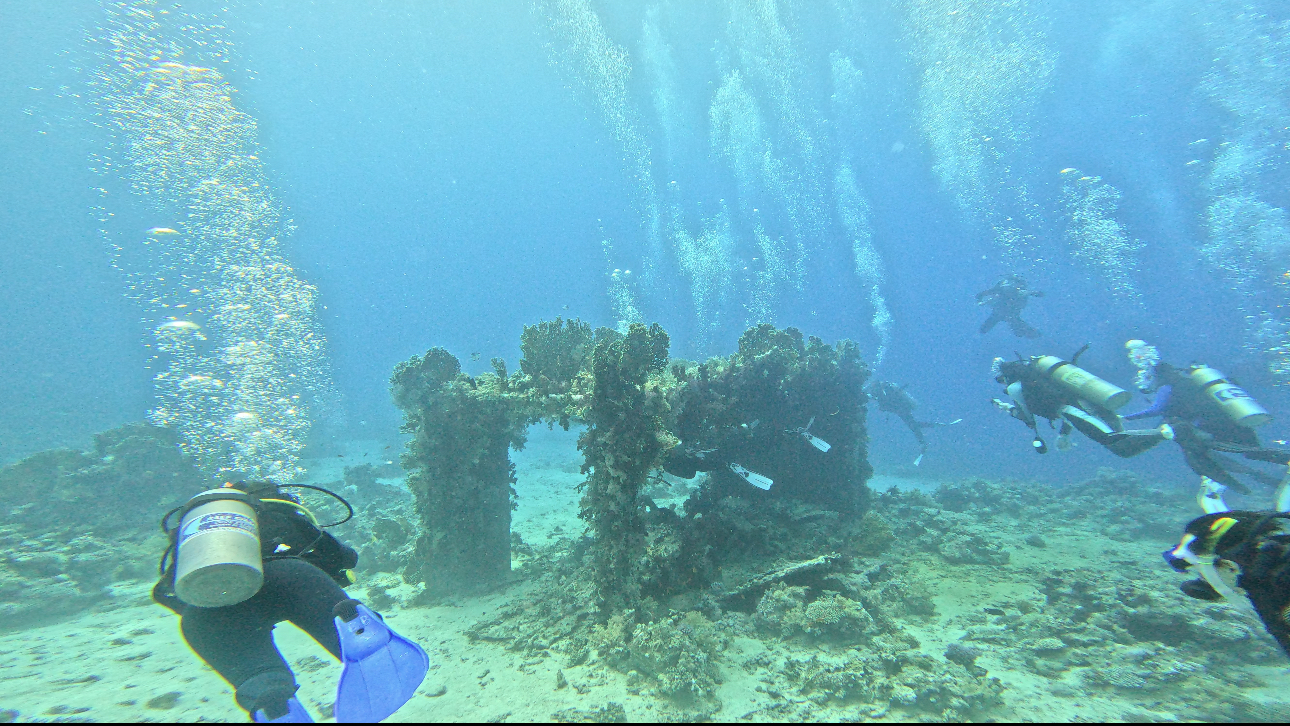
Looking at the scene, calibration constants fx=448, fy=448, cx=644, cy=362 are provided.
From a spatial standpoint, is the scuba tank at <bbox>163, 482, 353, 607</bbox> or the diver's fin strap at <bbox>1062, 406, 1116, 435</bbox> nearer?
the scuba tank at <bbox>163, 482, 353, 607</bbox>

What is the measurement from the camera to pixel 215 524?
2852mm

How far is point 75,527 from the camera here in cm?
1086

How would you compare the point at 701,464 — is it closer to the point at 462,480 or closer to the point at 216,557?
the point at 462,480

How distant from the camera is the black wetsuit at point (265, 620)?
3.02 meters

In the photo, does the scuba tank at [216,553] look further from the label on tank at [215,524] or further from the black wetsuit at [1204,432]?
the black wetsuit at [1204,432]

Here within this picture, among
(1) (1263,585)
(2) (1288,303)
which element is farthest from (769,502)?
(2) (1288,303)

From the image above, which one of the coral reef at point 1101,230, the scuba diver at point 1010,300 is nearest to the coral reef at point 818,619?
the scuba diver at point 1010,300

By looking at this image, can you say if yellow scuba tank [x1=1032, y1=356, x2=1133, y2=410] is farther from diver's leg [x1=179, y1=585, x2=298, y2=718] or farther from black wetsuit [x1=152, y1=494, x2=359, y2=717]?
diver's leg [x1=179, y1=585, x2=298, y2=718]

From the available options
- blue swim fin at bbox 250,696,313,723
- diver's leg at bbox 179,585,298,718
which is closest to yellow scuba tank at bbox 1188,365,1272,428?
blue swim fin at bbox 250,696,313,723

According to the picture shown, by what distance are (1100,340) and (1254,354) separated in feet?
331

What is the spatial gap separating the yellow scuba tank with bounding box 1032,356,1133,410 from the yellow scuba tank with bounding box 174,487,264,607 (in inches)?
450

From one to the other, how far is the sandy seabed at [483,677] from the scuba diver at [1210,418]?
11.0 ft

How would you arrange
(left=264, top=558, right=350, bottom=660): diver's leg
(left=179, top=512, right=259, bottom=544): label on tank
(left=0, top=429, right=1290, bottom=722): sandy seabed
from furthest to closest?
(left=0, top=429, right=1290, bottom=722): sandy seabed, (left=264, top=558, right=350, bottom=660): diver's leg, (left=179, top=512, right=259, bottom=544): label on tank

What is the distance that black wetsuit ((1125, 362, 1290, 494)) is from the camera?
888cm
